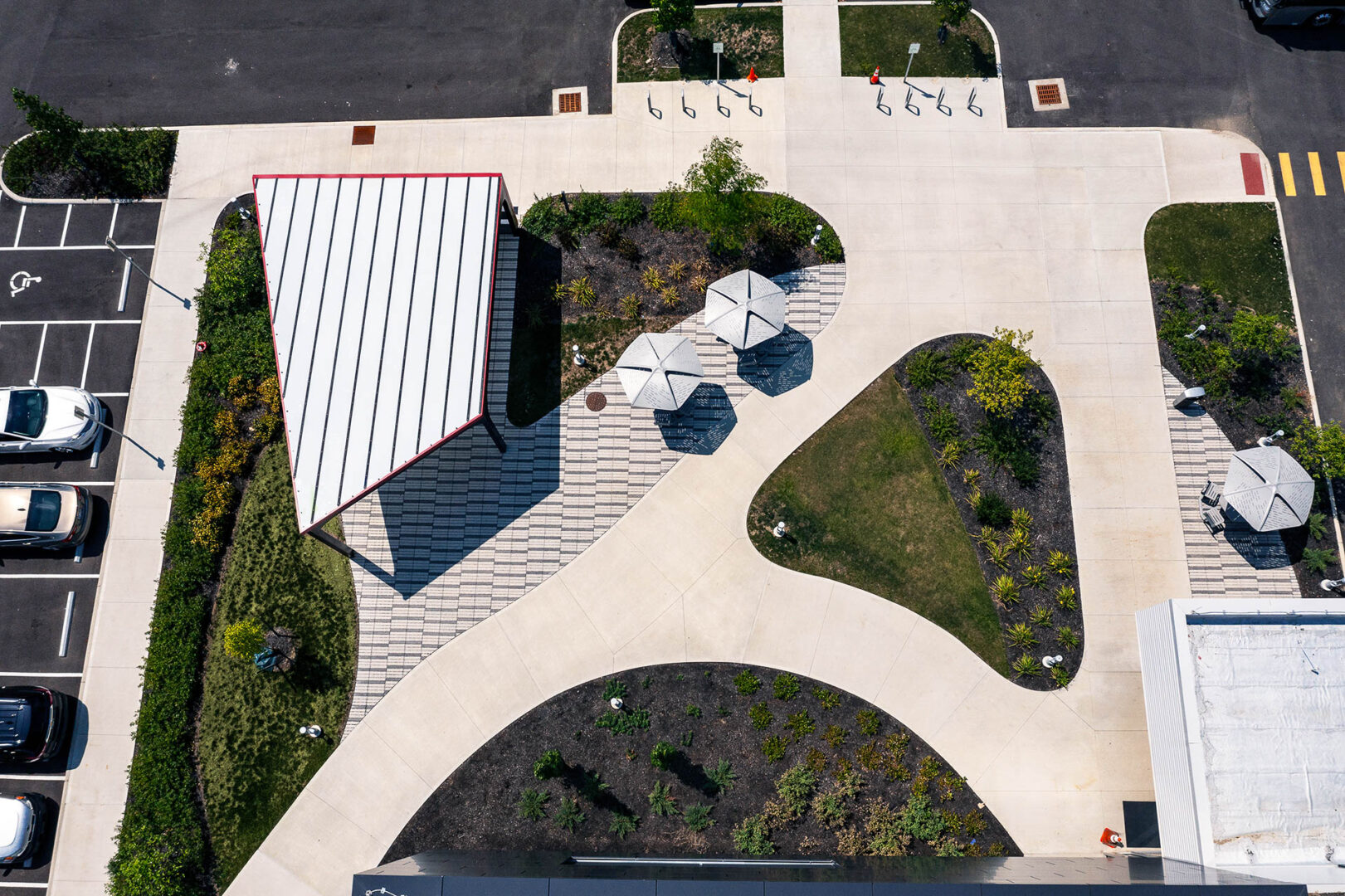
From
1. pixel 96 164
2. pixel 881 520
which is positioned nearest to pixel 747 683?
pixel 881 520

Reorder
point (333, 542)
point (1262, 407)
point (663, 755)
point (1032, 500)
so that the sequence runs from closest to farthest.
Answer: point (663, 755) < point (333, 542) < point (1032, 500) < point (1262, 407)

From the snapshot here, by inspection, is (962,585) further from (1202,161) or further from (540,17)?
(540,17)

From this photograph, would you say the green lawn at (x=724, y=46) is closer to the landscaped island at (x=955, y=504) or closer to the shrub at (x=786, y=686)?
the landscaped island at (x=955, y=504)

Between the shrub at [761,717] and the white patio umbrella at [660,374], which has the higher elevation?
the white patio umbrella at [660,374]

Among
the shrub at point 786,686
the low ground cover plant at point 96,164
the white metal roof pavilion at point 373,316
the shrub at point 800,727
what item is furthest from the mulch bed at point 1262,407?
the low ground cover plant at point 96,164

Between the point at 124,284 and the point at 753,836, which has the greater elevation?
the point at 124,284

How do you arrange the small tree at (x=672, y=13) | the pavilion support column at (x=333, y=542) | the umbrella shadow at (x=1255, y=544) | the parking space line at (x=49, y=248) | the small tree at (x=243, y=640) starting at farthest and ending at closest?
A: the parking space line at (x=49, y=248), the small tree at (x=672, y=13), the umbrella shadow at (x=1255, y=544), the pavilion support column at (x=333, y=542), the small tree at (x=243, y=640)

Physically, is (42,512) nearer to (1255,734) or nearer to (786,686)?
(786,686)
